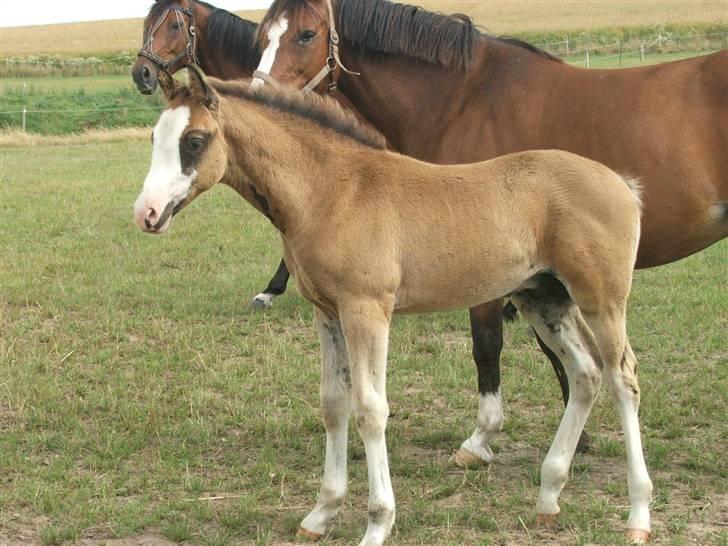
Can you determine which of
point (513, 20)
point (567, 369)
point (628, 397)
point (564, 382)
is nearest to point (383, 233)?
point (567, 369)

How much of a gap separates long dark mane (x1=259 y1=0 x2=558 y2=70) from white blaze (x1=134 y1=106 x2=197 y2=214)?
1.97 meters

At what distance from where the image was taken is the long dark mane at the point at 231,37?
782cm

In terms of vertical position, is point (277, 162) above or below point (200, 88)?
Answer: below

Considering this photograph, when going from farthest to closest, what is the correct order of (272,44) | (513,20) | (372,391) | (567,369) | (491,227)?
(513,20) → (272,44) → (567,369) → (491,227) → (372,391)

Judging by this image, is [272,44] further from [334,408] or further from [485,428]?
[485,428]

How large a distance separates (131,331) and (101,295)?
104 cm

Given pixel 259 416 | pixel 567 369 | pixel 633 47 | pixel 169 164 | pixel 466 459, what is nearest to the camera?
pixel 169 164

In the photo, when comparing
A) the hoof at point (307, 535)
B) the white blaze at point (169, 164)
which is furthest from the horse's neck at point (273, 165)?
the hoof at point (307, 535)

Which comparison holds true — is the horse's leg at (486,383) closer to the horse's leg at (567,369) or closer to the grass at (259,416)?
the grass at (259,416)

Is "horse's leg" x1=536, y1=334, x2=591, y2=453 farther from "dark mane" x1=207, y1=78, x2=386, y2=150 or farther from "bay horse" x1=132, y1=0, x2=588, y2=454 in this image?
"bay horse" x1=132, y1=0, x2=588, y2=454

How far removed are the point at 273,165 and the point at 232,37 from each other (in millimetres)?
4088

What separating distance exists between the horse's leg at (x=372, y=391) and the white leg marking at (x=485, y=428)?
112 cm

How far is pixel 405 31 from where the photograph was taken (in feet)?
18.3

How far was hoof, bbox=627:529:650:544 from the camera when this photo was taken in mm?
4071
